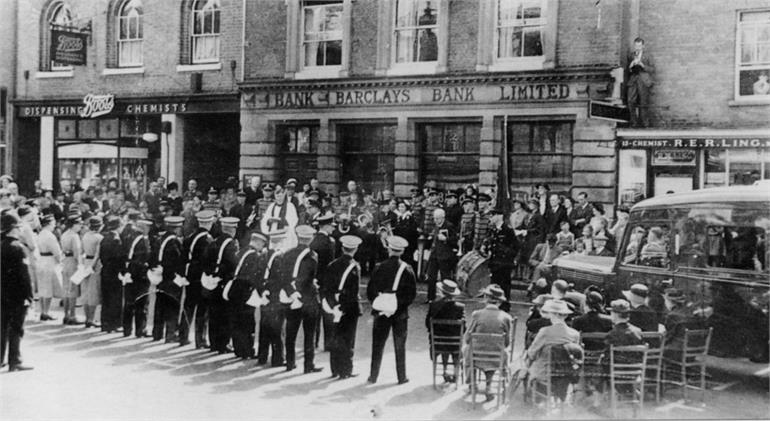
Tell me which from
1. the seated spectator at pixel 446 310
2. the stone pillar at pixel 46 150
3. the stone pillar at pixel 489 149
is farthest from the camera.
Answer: the stone pillar at pixel 46 150

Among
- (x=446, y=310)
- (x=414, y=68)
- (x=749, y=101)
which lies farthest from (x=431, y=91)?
(x=446, y=310)

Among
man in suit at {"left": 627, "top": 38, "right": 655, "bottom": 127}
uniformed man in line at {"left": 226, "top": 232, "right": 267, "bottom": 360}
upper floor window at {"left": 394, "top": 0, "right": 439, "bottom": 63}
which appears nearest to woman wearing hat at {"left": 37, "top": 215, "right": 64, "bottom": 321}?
uniformed man in line at {"left": 226, "top": 232, "right": 267, "bottom": 360}

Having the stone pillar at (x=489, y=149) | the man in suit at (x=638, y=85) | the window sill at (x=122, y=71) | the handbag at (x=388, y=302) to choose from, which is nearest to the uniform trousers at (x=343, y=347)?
the handbag at (x=388, y=302)

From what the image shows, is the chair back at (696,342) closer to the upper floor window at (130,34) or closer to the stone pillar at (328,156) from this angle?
the stone pillar at (328,156)

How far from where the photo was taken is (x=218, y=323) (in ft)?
37.0

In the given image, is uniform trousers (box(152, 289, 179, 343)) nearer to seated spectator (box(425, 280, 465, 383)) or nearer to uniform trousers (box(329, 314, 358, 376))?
uniform trousers (box(329, 314, 358, 376))

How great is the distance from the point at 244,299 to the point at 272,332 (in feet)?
2.34

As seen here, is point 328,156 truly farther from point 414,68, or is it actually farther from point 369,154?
point 414,68

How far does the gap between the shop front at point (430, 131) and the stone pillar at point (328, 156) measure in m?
0.03

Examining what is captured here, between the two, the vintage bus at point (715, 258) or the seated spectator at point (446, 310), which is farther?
the seated spectator at point (446, 310)

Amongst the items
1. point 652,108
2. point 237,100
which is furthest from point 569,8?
point 237,100

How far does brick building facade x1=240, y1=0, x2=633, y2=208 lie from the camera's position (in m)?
18.7

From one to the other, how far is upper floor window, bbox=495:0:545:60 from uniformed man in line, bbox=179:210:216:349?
10537 millimetres

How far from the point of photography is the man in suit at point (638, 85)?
723 inches
